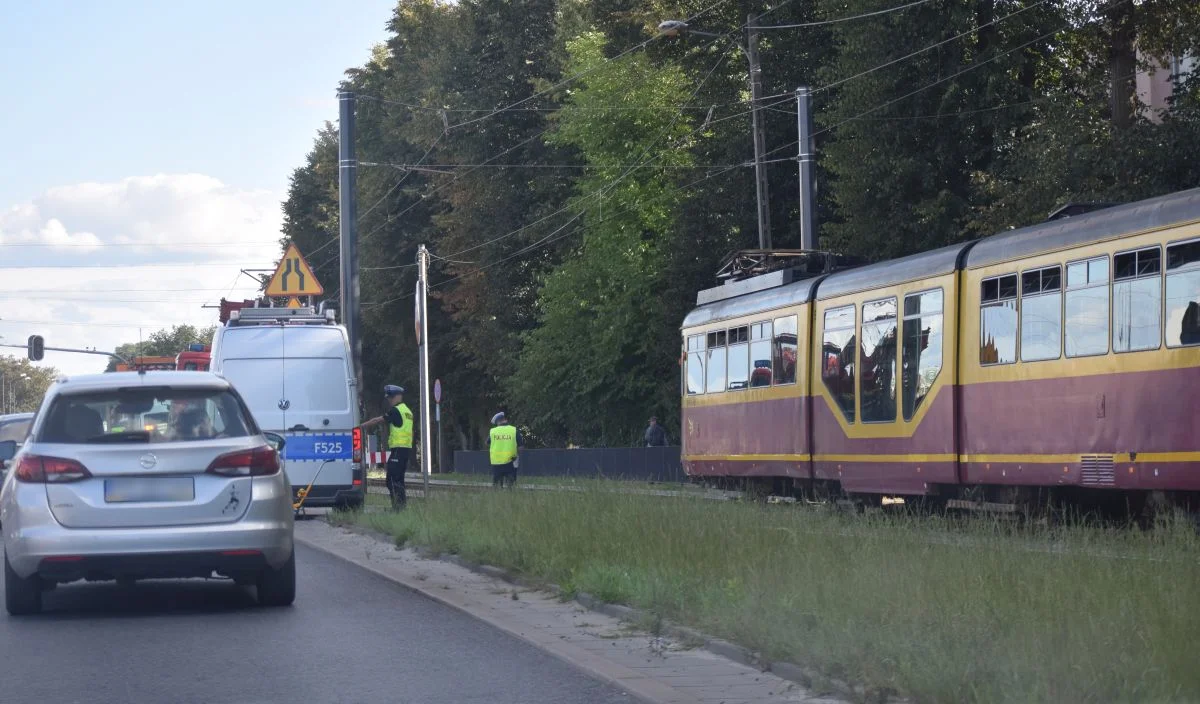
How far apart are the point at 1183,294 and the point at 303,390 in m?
12.3

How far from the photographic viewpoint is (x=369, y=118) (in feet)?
236

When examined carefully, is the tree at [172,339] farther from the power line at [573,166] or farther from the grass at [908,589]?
the grass at [908,589]

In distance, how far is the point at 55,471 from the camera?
37.7 feet

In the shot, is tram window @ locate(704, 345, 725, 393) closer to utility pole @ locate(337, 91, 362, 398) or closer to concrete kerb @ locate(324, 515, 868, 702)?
utility pole @ locate(337, 91, 362, 398)

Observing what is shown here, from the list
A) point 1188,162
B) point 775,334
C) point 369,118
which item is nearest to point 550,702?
point 775,334

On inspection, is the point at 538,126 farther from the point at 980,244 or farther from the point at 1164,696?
the point at 1164,696

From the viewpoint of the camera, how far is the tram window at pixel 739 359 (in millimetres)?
26219

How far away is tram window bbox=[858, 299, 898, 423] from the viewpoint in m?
21.2

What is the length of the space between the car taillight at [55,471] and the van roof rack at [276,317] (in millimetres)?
12286

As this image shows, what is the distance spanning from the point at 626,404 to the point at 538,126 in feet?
39.8

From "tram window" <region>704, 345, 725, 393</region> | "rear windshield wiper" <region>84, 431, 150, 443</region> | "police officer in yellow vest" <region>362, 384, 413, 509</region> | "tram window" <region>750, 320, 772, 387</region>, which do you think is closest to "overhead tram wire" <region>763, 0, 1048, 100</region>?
"tram window" <region>704, 345, 725, 393</region>

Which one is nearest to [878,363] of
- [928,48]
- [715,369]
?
[715,369]

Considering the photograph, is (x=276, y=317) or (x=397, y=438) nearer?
(x=397, y=438)

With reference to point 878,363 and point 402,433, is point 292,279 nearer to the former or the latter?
point 402,433
